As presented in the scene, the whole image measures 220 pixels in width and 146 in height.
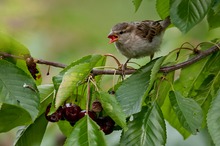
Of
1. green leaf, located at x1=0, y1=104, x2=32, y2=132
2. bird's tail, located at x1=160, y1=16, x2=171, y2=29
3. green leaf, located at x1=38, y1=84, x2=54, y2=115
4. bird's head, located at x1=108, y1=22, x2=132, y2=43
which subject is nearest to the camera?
green leaf, located at x1=0, y1=104, x2=32, y2=132

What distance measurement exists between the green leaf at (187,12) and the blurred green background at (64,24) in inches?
101

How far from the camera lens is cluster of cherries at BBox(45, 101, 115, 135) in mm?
2092

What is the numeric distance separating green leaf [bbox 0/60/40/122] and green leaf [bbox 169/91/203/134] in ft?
1.67

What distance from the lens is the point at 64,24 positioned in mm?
7359

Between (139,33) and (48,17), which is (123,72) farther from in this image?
(48,17)

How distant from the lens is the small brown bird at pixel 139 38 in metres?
3.09

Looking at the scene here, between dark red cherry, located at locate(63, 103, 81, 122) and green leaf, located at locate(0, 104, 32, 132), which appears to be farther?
green leaf, located at locate(0, 104, 32, 132)

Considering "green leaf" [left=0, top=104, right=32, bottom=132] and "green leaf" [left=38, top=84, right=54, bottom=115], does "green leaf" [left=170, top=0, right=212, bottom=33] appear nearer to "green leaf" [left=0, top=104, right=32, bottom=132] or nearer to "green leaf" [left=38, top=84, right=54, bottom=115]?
"green leaf" [left=38, top=84, right=54, bottom=115]

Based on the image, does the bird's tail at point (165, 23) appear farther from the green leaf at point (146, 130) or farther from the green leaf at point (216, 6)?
the green leaf at point (146, 130)

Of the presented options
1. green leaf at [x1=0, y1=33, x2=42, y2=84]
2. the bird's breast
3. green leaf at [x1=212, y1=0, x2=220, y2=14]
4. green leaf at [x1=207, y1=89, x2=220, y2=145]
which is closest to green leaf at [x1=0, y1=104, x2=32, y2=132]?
green leaf at [x1=0, y1=33, x2=42, y2=84]

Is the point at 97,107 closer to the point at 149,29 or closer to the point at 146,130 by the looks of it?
the point at 146,130

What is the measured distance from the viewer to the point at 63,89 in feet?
6.70

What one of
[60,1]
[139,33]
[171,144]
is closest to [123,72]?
[139,33]

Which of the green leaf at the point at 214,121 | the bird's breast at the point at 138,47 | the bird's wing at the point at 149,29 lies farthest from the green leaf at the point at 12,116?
the bird's wing at the point at 149,29
